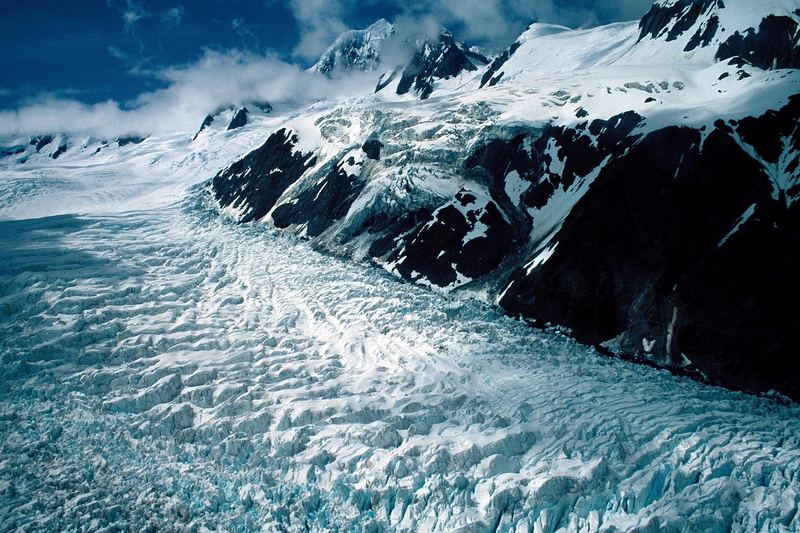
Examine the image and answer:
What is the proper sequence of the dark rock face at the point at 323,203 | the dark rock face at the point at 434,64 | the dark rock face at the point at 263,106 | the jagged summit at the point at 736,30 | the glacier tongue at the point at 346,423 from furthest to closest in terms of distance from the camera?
the dark rock face at the point at 263,106 < the dark rock face at the point at 434,64 < the jagged summit at the point at 736,30 < the dark rock face at the point at 323,203 < the glacier tongue at the point at 346,423

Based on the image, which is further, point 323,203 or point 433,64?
point 433,64

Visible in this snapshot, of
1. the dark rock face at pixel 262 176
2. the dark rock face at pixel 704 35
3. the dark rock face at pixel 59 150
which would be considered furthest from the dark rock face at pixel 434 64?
the dark rock face at pixel 59 150

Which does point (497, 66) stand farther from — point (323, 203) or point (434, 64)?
point (323, 203)

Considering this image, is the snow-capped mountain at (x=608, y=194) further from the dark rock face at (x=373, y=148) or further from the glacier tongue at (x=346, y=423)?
the glacier tongue at (x=346, y=423)

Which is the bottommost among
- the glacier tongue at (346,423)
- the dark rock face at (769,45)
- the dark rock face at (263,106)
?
the glacier tongue at (346,423)

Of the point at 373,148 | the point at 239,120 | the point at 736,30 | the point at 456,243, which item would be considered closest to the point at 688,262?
the point at 456,243

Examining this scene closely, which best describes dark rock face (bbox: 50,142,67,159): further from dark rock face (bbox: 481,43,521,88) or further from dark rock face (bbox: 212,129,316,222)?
dark rock face (bbox: 481,43,521,88)

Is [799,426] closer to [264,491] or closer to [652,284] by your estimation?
[652,284]
